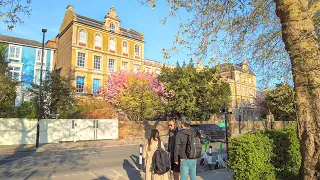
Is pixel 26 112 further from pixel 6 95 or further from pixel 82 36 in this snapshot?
pixel 82 36

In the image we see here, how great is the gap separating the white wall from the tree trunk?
18.4 m

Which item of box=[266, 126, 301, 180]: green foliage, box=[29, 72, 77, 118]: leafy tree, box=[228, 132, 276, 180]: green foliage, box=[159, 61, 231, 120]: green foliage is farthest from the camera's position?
box=[159, 61, 231, 120]: green foliage

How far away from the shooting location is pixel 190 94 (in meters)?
30.2

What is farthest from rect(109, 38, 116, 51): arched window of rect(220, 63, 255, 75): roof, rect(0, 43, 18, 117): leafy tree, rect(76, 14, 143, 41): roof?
rect(220, 63, 255, 75): roof

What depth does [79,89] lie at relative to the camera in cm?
3444

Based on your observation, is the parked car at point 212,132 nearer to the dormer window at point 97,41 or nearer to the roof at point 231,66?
the roof at point 231,66

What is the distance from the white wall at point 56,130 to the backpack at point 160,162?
54.3ft

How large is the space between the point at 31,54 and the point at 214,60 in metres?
32.4

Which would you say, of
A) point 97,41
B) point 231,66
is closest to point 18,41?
point 97,41

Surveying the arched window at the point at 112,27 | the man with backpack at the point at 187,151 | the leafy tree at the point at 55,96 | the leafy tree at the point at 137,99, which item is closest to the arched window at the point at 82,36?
the arched window at the point at 112,27

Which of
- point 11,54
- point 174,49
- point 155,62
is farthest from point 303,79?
point 155,62

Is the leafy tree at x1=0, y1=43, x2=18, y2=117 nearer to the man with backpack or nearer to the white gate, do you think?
the white gate

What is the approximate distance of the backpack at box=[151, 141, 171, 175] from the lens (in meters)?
5.12

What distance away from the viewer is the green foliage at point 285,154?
6.63 meters
